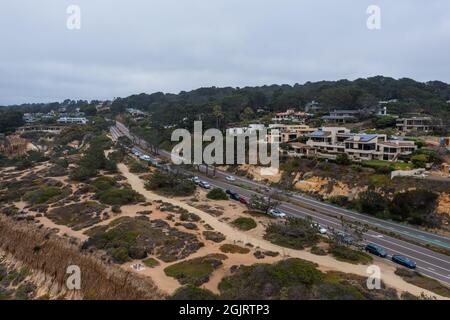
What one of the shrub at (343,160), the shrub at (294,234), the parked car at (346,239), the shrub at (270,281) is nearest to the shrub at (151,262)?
the shrub at (270,281)

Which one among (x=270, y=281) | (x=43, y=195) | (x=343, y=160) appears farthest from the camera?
(x=343, y=160)

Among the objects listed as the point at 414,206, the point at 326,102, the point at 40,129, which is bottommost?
the point at 414,206

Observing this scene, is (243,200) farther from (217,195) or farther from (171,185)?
(171,185)

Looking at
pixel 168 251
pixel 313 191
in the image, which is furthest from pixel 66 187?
pixel 313 191

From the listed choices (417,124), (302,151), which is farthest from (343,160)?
(417,124)

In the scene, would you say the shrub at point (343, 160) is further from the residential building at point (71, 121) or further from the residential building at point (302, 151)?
the residential building at point (71, 121)

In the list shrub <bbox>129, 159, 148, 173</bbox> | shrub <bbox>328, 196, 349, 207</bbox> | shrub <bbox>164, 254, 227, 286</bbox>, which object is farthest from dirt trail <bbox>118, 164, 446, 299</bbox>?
shrub <bbox>129, 159, 148, 173</bbox>

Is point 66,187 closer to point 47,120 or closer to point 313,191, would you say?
point 313,191
